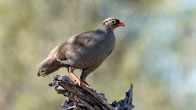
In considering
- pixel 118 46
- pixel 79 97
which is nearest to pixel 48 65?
pixel 79 97

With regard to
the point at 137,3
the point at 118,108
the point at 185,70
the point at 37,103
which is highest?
the point at 137,3

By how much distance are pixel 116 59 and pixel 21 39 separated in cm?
670

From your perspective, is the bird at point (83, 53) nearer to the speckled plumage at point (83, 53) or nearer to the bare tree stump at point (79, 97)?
the speckled plumage at point (83, 53)

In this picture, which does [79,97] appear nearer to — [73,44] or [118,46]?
[73,44]

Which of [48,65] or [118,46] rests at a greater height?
[118,46]

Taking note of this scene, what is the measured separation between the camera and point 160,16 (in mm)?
24047

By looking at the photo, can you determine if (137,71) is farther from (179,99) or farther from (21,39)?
(21,39)

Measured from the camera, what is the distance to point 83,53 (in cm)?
895

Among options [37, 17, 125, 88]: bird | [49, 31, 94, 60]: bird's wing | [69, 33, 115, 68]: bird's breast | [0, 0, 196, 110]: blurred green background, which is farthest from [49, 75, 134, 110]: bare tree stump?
[0, 0, 196, 110]: blurred green background

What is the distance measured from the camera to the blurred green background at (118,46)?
21641 millimetres

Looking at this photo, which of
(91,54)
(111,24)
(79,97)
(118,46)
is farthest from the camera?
(118,46)

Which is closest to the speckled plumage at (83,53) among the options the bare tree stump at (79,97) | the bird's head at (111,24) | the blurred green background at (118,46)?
the bird's head at (111,24)

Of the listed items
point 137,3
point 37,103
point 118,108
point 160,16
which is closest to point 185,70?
point 160,16

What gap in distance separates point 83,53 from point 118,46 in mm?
15973
